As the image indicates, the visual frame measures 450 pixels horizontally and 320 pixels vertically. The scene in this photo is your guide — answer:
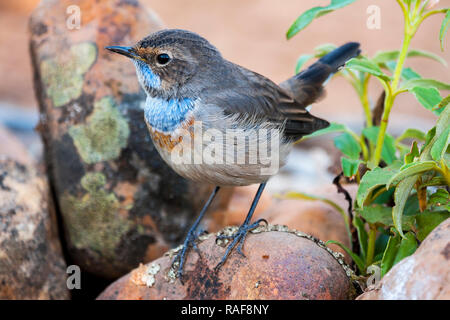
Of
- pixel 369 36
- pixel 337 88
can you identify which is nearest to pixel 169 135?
pixel 337 88

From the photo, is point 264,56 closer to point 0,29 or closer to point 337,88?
point 337,88

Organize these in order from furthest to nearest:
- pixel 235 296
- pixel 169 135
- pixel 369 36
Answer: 1. pixel 369 36
2. pixel 169 135
3. pixel 235 296

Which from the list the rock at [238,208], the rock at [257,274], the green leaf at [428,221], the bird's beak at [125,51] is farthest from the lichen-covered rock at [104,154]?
the green leaf at [428,221]

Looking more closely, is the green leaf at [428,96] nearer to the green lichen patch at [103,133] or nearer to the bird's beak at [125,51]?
the bird's beak at [125,51]

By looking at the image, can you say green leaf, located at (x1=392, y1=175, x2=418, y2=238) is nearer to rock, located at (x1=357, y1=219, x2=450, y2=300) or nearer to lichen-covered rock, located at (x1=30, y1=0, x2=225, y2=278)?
rock, located at (x1=357, y1=219, x2=450, y2=300)

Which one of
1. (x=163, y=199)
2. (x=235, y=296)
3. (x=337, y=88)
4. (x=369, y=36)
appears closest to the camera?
(x=235, y=296)

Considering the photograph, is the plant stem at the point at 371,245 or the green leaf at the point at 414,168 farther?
the plant stem at the point at 371,245
